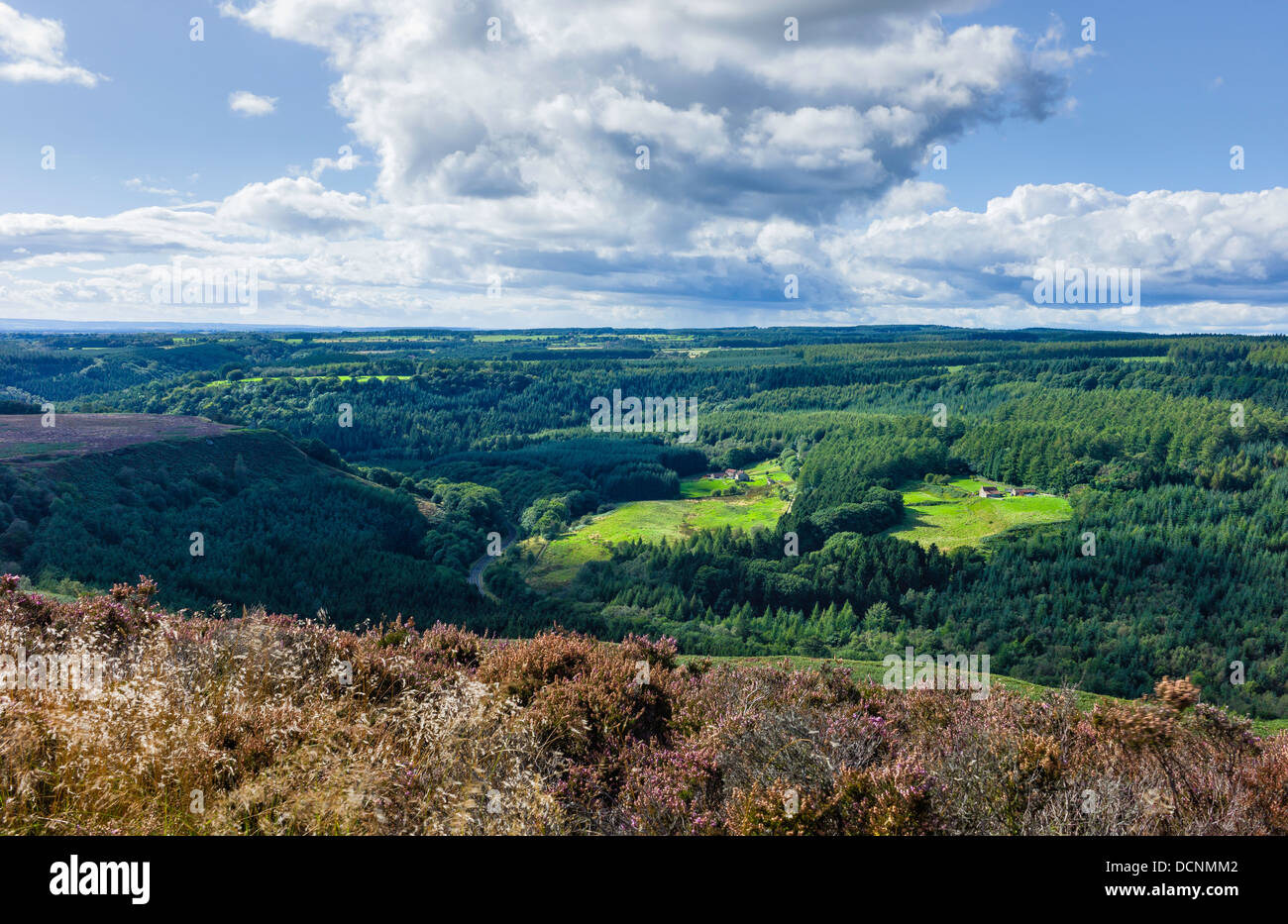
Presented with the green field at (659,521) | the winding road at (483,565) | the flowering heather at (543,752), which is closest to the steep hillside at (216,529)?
the winding road at (483,565)

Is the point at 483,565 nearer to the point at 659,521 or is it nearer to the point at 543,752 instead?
the point at 659,521

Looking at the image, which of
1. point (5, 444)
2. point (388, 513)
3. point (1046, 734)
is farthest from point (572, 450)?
point (1046, 734)

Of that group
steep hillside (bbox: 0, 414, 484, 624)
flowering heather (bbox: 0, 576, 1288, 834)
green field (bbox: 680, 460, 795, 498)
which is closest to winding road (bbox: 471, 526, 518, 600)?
steep hillside (bbox: 0, 414, 484, 624)

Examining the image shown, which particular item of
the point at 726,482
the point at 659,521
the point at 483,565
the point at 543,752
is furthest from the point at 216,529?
the point at 726,482

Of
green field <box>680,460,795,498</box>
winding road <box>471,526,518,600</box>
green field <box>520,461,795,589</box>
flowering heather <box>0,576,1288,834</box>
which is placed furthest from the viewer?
green field <box>680,460,795,498</box>

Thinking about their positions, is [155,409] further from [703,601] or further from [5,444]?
[703,601]

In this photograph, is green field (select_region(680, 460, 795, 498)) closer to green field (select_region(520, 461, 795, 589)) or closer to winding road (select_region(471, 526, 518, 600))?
green field (select_region(520, 461, 795, 589))

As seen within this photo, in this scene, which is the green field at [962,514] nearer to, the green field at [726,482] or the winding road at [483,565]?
the green field at [726,482]
